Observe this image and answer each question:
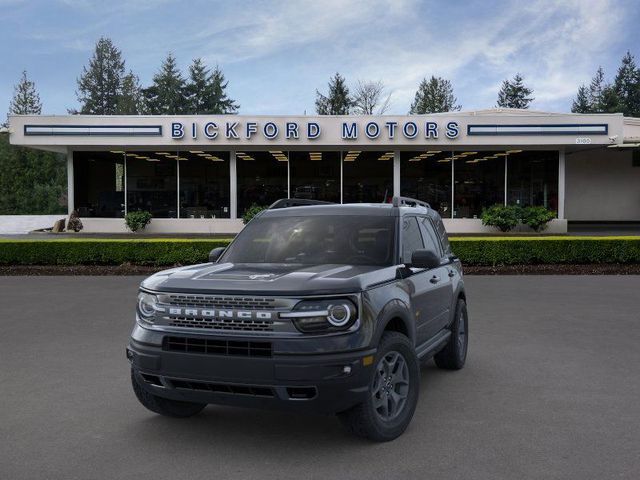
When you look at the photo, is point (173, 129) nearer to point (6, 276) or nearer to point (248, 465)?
point (6, 276)

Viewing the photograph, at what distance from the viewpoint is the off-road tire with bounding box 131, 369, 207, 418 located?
4918mm

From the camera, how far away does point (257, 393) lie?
420 centimetres

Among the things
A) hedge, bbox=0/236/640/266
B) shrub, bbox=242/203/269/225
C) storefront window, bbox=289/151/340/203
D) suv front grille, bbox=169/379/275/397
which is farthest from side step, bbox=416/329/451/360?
storefront window, bbox=289/151/340/203

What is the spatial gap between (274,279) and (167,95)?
261 ft

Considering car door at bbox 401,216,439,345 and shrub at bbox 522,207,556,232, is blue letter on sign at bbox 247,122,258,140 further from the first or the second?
car door at bbox 401,216,439,345

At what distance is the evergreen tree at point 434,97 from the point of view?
82.8 m

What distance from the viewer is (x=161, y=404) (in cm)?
496

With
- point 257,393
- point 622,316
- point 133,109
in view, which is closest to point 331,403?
point 257,393

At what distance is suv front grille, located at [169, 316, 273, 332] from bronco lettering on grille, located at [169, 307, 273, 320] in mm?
23

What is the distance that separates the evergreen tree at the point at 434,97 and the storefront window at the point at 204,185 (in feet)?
189

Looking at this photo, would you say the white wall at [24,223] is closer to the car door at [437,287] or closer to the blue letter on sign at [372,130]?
the blue letter on sign at [372,130]

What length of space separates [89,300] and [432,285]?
7.93 metres

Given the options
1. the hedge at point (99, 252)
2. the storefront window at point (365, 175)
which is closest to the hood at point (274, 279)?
the hedge at point (99, 252)

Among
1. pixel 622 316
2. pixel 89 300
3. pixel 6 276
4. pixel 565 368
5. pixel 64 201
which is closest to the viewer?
pixel 565 368
